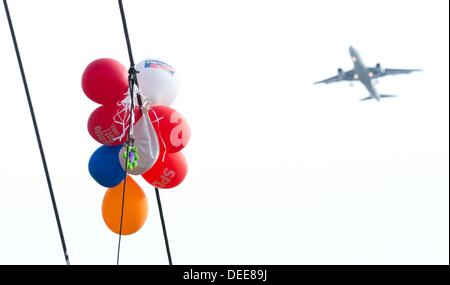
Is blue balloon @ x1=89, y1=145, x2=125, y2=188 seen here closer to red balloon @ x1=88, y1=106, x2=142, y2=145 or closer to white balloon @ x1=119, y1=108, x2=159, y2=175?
red balloon @ x1=88, y1=106, x2=142, y2=145

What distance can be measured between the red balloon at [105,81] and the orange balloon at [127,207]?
2.77 feet

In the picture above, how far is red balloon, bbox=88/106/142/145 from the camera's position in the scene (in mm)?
7234

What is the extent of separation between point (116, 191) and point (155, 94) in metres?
1.07

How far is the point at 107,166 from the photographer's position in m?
7.41

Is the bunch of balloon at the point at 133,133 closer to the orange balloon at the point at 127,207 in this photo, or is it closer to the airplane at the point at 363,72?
the orange balloon at the point at 127,207

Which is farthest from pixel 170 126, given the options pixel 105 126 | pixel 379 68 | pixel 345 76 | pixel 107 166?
pixel 345 76

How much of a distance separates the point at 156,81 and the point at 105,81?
0.47m

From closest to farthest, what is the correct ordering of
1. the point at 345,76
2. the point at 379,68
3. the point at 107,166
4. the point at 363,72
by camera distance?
the point at 107,166
the point at 379,68
the point at 363,72
the point at 345,76

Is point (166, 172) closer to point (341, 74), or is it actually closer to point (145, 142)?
point (145, 142)

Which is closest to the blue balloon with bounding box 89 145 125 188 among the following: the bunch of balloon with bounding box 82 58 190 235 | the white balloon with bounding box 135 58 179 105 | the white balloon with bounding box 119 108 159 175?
the bunch of balloon with bounding box 82 58 190 235
